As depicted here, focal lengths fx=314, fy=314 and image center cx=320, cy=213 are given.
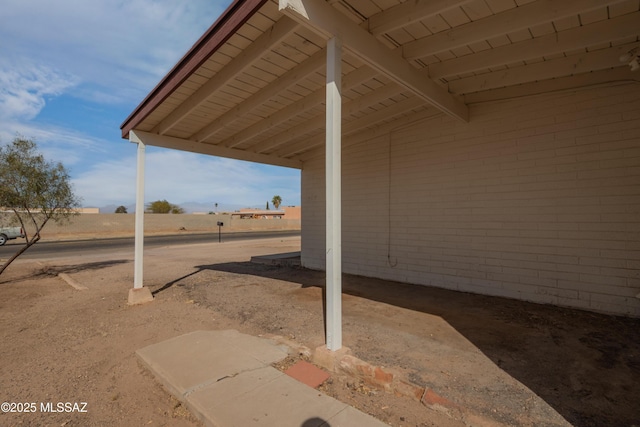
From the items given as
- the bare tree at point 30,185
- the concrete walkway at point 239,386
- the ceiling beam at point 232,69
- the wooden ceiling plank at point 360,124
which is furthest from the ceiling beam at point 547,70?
the bare tree at point 30,185

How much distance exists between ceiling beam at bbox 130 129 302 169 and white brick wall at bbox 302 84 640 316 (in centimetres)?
233

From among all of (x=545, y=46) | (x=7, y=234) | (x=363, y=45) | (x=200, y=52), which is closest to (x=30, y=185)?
(x=200, y=52)

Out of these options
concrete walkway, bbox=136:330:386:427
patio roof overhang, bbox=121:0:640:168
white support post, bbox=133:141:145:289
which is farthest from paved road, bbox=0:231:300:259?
concrete walkway, bbox=136:330:386:427

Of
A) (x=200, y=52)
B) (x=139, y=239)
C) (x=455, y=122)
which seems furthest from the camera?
(x=455, y=122)

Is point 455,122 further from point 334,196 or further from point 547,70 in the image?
point 334,196

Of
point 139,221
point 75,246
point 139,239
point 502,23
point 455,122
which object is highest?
point 502,23

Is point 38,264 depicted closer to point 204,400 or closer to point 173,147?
point 173,147

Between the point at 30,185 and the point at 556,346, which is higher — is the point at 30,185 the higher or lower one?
the higher one

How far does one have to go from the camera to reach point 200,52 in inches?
157

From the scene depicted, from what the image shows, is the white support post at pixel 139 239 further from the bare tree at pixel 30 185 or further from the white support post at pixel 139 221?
the bare tree at pixel 30 185

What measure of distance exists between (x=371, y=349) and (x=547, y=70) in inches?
177

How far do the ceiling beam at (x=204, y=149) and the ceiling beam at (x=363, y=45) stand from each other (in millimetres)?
4442

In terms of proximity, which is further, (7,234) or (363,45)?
(7,234)

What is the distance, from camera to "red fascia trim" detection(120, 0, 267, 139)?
3264mm
